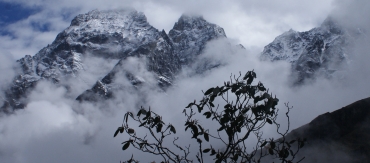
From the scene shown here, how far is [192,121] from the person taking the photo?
684 cm

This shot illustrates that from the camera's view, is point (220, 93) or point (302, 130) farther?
point (302, 130)

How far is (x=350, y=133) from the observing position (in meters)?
71.9

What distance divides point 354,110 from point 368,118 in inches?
150

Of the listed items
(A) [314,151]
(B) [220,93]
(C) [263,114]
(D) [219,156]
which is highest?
(A) [314,151]

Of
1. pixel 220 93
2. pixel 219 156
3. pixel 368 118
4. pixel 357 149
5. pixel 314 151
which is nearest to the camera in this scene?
pixel 220 93

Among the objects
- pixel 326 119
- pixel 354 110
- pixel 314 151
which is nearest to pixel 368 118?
pixel 354 110

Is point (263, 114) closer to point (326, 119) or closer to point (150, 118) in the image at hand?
point (150, 118)

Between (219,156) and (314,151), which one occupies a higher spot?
(314,151)

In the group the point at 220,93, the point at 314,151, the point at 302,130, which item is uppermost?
the point at 302,130

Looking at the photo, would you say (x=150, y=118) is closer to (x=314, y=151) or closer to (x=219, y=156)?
(x=219, y=156)

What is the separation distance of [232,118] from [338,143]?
230ft

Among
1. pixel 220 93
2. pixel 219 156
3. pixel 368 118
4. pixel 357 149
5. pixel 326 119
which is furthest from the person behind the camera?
pixel 326 119

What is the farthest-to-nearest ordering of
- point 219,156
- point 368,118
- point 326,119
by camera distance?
point 326,119 < point 368,118 < point 219,156

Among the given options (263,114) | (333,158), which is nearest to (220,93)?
(263,114)
